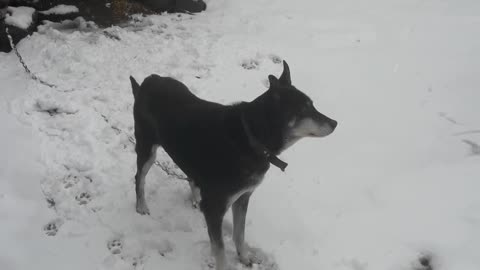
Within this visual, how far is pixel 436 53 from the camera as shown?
7.38m

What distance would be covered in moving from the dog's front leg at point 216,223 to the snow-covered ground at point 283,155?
0.37 metres

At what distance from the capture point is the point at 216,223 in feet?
10.9

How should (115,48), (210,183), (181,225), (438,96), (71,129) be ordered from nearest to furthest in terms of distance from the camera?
(210,183) → (181,225) → (71,129) → (438,96) → (115,48)

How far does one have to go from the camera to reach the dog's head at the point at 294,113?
3.00 m

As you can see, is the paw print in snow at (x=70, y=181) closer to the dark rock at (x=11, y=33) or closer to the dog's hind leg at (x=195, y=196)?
the dog's hind leg at (x=195, y=196)

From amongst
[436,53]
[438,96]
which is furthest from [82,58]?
[436,53]

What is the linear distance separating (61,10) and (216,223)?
6.02 m

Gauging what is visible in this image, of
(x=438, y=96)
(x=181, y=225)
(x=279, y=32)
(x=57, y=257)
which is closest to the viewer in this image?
(x=57, y=257)

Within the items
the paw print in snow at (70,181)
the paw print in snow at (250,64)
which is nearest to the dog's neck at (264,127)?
the paw print in snow at (70,181)

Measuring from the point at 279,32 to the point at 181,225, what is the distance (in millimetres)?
5025

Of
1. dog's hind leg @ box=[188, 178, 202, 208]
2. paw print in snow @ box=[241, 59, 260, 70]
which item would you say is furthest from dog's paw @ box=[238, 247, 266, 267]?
paw print in snow @ box=[241, 59, 260, 70]

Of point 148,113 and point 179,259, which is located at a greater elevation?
point 148,113

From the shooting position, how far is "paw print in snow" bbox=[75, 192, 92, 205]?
4.18 m

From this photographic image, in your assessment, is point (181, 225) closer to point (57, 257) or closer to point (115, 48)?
point (57, 257)
